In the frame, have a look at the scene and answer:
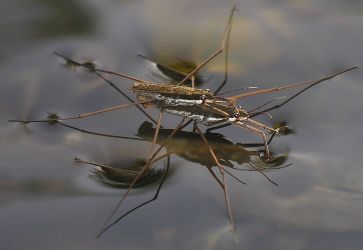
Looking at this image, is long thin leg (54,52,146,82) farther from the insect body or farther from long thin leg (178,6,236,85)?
long thin leg (178,6,236,85)

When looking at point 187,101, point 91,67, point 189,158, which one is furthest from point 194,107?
point 91,67

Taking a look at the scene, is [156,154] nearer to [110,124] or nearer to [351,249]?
[110,124]

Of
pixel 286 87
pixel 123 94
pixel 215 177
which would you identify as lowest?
pixel 215 177

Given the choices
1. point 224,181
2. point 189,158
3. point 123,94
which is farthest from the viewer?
point 123,94

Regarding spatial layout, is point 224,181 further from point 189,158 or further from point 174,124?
point 174,124

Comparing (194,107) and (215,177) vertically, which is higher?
(194,107)

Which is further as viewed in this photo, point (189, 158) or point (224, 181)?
point (189, 158)

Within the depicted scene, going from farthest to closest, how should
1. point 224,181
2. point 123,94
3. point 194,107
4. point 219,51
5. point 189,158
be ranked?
point 219,51
point 123,94
point 194,107
point 189,158
point 224,181

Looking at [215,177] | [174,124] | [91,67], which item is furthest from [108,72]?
[215,177]

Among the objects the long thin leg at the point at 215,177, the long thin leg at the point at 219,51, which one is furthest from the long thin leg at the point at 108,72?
the long thin leg at the point at 215,177
